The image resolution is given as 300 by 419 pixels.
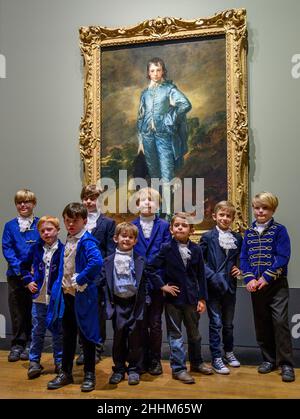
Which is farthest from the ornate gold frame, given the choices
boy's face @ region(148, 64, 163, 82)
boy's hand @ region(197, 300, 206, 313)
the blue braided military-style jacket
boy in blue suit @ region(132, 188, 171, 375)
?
boy's hand @ region(197, 300, 206, 313)

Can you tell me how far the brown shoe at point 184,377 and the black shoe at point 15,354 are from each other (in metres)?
1.64

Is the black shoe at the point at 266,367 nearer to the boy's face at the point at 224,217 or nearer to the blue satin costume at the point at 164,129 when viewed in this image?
the boy's face at the point at 224,217

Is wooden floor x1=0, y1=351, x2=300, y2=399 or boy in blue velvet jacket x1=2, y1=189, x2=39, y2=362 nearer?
wooden floor x1=0, y1=351, x2=300, y2=399

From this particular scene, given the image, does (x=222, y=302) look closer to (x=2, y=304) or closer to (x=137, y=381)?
(x=137, y=381)

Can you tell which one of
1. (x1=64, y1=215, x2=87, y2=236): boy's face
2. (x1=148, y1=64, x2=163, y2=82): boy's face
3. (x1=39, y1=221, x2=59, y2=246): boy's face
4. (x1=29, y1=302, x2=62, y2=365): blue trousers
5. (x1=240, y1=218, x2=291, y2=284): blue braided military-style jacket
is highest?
(x1=148, y1=64, x2=163, y2=82): boy's face

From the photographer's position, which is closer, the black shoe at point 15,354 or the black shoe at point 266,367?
the black shoe at point 266,367

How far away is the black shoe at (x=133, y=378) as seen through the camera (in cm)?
361

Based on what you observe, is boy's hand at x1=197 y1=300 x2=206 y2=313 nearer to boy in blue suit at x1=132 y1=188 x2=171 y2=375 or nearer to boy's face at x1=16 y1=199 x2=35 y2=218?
boy in blue suit at x1=132 y1=188 x2=171 y2=375

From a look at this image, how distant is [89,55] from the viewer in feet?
18.2

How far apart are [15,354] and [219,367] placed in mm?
1984

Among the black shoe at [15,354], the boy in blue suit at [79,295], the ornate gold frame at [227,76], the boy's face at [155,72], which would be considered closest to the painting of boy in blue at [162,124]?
the boy's face at [155,72]

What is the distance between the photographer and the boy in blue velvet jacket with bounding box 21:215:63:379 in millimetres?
3898

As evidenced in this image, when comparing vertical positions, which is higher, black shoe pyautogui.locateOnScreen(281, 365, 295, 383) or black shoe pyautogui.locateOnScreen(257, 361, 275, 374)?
black shoe pyautogui.locateOnScreen(281, 365, 295, 383)

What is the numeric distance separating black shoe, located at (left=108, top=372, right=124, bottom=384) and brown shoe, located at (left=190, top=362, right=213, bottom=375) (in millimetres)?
655
